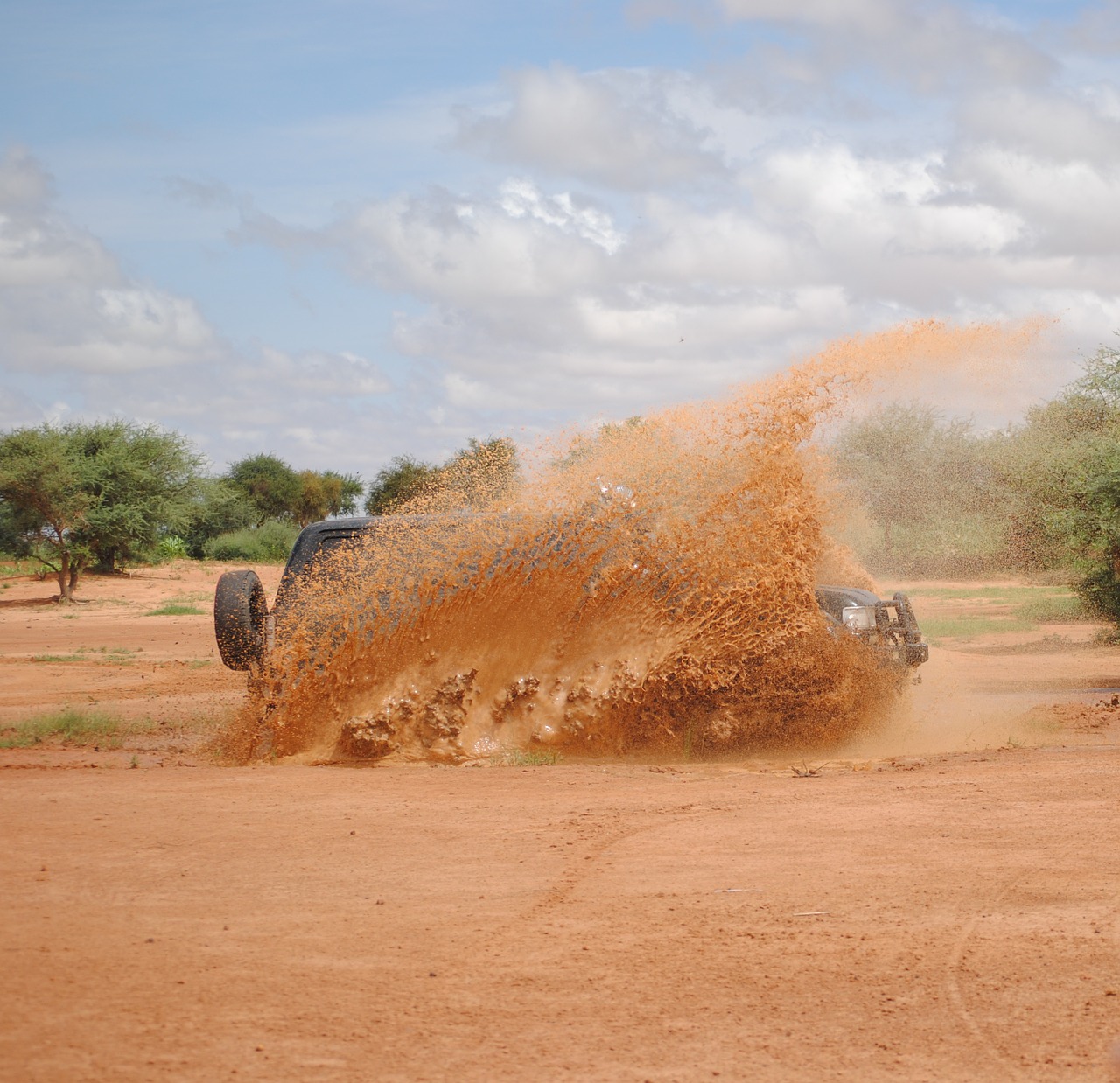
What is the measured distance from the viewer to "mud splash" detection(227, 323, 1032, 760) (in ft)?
29.9

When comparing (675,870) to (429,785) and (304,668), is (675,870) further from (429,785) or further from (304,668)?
(304,668)

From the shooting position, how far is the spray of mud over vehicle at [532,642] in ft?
29.8

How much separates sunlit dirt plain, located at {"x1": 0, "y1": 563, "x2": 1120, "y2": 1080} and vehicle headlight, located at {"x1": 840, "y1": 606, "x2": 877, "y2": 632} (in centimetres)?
111

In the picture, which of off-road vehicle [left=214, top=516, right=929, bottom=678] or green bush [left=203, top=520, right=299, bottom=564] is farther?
green bush [left=203, top=520, right=299, bottom=564]

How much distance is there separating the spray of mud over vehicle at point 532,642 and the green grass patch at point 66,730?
2102mm

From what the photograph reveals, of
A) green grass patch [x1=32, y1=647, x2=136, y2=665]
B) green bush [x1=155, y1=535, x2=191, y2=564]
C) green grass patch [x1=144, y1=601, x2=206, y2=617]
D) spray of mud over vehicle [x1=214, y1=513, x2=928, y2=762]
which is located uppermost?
green bush [x1=155, y1=535, x2=191, y2=564]

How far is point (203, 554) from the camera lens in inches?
2218

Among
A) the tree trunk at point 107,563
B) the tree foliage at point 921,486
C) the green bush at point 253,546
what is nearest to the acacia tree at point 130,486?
the tree trunk at point 107,563

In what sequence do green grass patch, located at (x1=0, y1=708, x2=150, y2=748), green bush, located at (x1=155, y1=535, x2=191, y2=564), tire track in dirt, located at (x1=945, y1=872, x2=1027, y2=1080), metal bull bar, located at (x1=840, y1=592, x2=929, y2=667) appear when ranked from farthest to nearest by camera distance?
1. green bush, located at (x1=155, y1=535, x2=191, y2=564)
2. green grass patch, located at (x1=0, y1=708, x2=150, y2=748)
3. metal bull bar, located at (x1=840, y1=592, x2=929, y2=667)
4. tire track in dirt, located at (x1=945, y1=872, x2=1027, y2=1080)

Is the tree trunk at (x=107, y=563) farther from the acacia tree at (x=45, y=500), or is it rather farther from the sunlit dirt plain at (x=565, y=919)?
the sunlit dirt plain at (x=565, y=919)

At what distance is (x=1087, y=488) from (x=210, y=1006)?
1474cm

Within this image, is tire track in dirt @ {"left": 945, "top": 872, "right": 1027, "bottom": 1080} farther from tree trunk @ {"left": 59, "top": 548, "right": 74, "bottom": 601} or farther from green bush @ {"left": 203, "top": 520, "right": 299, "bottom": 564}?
green bush @ {"left": 203, "top": 520, "right": 299, "bottom": 564}

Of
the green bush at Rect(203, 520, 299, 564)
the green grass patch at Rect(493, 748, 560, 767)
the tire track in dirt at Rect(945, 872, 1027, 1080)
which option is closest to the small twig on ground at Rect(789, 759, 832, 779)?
the green grass patch at Rect(493, 748, 560, 767)

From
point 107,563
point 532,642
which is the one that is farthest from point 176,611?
point 532,642
